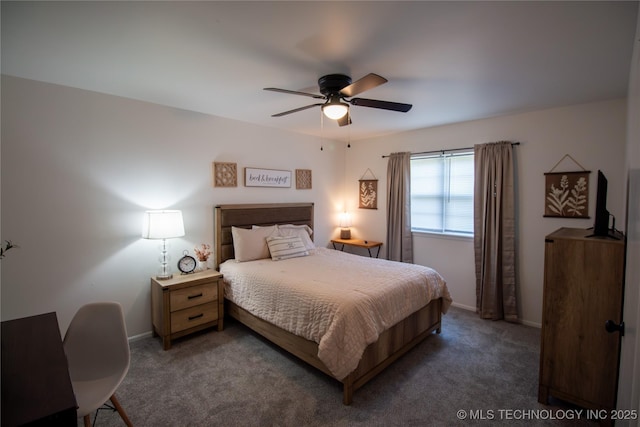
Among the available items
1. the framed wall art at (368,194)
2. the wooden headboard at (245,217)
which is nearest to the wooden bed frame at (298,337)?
the wooden headboard at (245,217)

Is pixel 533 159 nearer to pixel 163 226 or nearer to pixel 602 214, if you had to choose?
pixel 602 214

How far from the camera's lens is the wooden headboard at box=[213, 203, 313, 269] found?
11.9 feet

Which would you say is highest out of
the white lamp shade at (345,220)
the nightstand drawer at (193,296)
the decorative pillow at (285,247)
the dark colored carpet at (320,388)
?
the white lamp shade at (345,220)

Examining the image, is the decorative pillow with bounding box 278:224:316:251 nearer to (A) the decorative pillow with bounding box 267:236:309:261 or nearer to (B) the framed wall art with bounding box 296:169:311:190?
(A) the decorative pillow with bounding box 267:236:309:261

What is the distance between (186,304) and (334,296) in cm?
167

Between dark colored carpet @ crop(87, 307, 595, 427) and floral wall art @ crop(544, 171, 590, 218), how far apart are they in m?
1.44

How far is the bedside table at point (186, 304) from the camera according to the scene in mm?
2863

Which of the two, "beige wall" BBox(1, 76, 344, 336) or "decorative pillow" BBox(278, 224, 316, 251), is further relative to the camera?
"decorative pillow" BBox(278, 224, 316, 251)

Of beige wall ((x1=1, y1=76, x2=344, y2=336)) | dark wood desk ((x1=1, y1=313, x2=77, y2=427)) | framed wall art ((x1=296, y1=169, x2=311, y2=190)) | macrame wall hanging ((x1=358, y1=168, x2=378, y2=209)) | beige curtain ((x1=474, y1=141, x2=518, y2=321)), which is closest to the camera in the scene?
dark wood desk ((x1=1, y1=313, x2=77, y2=427))

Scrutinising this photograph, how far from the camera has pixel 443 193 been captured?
4.15 m

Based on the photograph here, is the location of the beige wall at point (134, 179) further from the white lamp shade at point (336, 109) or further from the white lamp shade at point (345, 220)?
the white lamp shade at point (336, 109)

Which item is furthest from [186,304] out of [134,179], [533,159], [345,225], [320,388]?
[533,159]

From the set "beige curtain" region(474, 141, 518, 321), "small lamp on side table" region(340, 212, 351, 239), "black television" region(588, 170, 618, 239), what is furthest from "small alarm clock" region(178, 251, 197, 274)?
"black television" region(588, 170, 618, 239)

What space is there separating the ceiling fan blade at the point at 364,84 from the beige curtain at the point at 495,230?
2.30m
